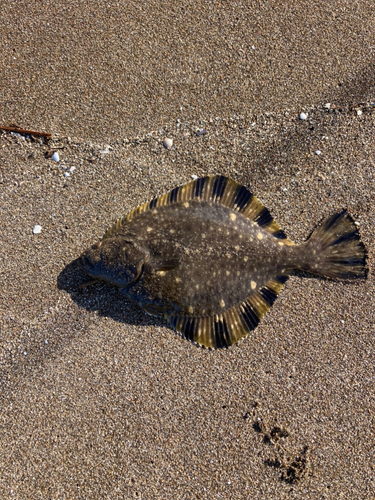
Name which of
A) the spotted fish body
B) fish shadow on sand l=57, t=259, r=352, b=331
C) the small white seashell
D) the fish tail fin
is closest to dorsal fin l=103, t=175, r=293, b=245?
the spotted fish body

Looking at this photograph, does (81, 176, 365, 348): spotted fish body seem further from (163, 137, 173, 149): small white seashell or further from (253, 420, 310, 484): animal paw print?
(253, 420, 310, 484): animal paw print

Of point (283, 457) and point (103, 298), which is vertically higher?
point (103, 298)

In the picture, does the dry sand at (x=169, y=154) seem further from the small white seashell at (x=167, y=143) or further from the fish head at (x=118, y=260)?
the fish head at (x=118, y=260)

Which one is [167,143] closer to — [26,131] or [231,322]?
[26,131]

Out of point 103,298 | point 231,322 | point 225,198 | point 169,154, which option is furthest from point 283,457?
point 169,154

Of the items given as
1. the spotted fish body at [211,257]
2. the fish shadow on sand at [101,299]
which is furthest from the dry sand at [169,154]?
the spotted fish body at [211,257]
